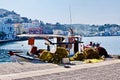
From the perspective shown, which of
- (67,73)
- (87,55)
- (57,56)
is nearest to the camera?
(67,73)

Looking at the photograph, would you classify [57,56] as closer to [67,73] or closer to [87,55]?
[87,55]

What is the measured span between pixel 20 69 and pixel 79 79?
571 cm

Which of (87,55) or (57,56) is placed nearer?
(57,56)

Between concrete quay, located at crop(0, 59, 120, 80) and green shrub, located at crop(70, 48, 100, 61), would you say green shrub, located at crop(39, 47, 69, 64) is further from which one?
concrete quay, located at crop(0, 59, 120, 80)

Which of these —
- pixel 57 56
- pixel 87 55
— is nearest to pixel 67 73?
pixel 57 56

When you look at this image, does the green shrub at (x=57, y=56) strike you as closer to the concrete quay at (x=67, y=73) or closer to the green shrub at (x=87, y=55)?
the green shrub at (x=87, y=55)

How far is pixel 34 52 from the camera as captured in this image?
3791cm

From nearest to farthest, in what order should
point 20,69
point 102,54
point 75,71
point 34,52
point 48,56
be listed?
point 75,71 → point 20,69 → point 48,56 → point 102,54 → point 34,52

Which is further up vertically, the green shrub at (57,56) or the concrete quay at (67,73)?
the green shrub at (57,56)

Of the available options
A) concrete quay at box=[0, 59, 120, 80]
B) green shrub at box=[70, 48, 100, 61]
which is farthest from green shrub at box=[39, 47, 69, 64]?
concrete quay at box=[0, 59, 120, 80]

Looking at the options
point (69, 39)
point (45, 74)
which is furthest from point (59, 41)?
point (45, 74)

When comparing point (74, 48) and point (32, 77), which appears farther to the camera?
point (74, 48)

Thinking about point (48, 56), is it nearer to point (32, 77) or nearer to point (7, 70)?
point (7, 70)

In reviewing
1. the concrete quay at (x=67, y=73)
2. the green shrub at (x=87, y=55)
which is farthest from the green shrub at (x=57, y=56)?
the concrete quay at (x=67, y=73)
